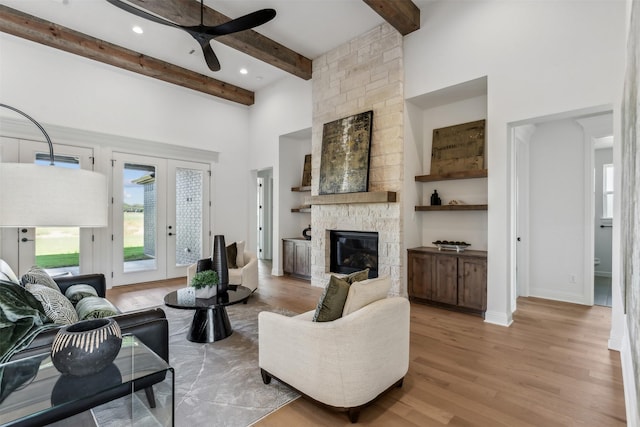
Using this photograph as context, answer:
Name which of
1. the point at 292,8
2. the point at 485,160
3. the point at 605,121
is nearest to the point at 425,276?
the point at 485,160

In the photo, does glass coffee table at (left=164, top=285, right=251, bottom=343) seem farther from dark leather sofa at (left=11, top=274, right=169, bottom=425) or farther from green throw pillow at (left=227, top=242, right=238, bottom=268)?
green throw pillow at (left=227, top=242, right=238, bottom=268)

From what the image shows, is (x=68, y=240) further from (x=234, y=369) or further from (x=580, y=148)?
(x=580, y=148)

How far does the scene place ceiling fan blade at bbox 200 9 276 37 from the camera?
3031mm

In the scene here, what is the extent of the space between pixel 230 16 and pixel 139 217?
3846 millimetres

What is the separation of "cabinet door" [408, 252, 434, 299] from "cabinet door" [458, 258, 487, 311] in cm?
41

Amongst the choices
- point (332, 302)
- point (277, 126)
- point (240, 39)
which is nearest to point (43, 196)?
point (332, 302)

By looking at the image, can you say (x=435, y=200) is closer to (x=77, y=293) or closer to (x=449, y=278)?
(x=449, y=278)

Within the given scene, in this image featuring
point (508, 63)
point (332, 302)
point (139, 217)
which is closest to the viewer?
point (332, 302)

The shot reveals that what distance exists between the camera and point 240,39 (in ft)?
14.8

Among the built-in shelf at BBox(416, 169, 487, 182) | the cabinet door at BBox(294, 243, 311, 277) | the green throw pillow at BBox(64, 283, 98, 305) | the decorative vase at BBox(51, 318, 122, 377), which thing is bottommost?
the cabinet door at BBox(294, 243, 311, 277)

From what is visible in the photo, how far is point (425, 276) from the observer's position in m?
4.30

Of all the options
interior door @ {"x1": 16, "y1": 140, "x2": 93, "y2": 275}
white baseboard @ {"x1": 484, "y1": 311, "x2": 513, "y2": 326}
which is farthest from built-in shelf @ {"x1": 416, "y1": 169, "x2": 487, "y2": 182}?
interior door @ {"x1": 16, "y1": 140, "x2": 93, "y2": 275}

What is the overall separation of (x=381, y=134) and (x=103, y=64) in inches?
192

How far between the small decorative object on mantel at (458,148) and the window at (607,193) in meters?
4.41
